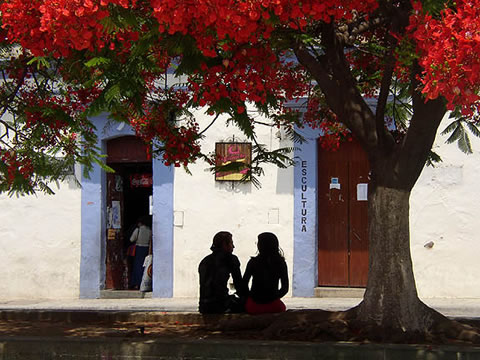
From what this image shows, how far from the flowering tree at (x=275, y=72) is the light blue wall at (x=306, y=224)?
4647mm

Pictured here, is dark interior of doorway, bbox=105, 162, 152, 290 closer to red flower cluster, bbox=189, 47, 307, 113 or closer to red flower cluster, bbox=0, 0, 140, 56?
red flower cluster, bbox=189, 47, 307, 113

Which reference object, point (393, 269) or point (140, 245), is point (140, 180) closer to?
point (140, 245)

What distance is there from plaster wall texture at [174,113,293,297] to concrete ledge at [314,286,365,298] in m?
0.65

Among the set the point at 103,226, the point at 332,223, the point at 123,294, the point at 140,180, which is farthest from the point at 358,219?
the point at 103,226

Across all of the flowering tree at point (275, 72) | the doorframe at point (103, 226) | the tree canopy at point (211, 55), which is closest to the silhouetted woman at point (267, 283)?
the flowering tree at point (275, 72)

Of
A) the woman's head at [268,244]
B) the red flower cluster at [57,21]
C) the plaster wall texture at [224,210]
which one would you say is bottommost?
the woman's head at [268,244]

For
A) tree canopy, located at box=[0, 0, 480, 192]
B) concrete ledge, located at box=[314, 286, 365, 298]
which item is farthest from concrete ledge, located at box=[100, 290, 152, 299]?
tree canopy, located at box=[0, 0, 480, 192]

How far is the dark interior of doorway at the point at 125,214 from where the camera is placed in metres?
16.5

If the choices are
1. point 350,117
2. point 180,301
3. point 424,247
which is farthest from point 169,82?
point 350,117

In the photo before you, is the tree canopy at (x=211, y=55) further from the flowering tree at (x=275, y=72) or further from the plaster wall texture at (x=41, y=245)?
the plaster wall texture at (x=41, y=245)

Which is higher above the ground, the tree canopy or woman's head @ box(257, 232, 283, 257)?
the tree canopy

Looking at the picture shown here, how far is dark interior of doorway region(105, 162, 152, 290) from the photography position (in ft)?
54.1

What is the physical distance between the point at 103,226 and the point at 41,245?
1.32m

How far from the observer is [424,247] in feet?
48.7
